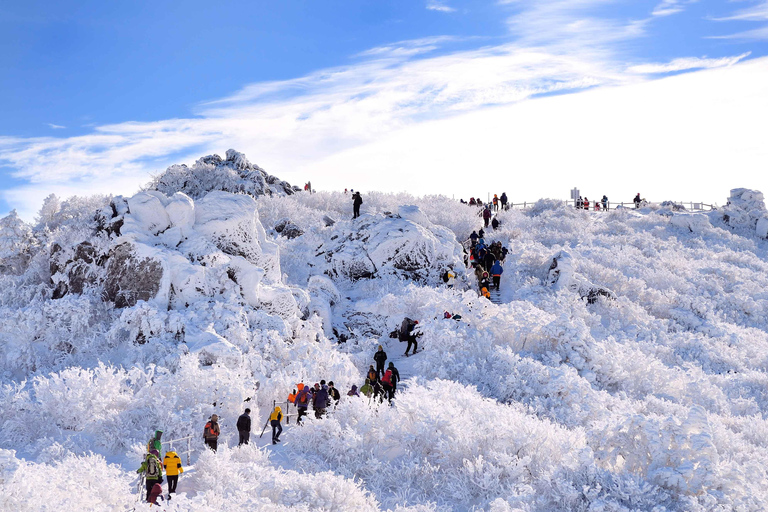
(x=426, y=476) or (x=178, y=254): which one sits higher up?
(x=178, y=254)

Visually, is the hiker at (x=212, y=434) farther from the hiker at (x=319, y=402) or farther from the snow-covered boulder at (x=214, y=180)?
the snow-covered boulder at (x=214, y=180)

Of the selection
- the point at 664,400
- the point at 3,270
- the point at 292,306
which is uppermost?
the point at 3,270

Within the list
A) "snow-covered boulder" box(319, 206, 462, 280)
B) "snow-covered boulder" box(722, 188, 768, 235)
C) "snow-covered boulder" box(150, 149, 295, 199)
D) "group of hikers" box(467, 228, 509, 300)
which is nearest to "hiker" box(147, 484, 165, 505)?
"group of hikers" box(467, 228, 509, 300)

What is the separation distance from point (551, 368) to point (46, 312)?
614 inches

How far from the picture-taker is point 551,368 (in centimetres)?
1719

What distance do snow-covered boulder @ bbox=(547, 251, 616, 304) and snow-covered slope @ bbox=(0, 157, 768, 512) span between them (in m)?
0.13

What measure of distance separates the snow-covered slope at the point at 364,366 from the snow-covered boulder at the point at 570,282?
134 millimetres

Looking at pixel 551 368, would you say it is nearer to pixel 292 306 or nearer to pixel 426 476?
pixel 426 476

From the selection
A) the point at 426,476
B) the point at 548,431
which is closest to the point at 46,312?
the point at 426,476

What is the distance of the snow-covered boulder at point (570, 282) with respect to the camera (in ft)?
83.7

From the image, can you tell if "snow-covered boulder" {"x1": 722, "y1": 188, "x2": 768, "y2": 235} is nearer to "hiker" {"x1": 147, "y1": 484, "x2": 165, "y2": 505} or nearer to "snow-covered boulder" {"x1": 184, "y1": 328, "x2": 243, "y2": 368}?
"snow-covered boulder" {"x1": 184, "y1": 328, "x2": 243, "y2": 368}

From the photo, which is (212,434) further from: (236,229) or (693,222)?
(693,222)

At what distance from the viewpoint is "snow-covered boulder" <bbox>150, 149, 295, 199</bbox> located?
44875 mm

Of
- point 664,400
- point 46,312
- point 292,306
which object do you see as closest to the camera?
point 664,400
